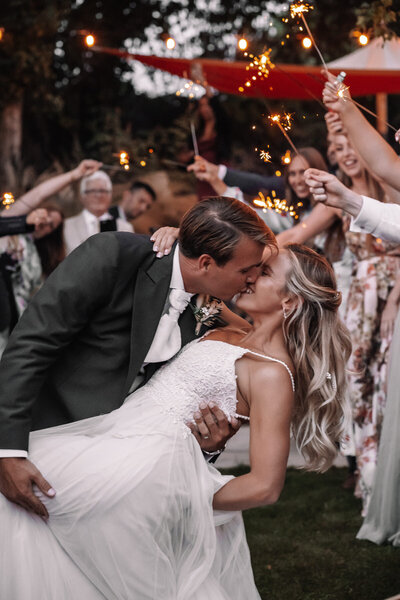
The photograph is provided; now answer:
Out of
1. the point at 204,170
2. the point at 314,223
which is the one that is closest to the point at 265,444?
the point at 314,223

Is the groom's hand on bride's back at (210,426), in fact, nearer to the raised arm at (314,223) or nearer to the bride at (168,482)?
the bride at (168,482)

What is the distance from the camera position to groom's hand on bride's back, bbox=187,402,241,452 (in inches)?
102

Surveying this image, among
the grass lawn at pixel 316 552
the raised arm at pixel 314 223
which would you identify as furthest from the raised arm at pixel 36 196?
the grass lawn at pixel 316 552

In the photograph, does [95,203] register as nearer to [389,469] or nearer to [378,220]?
[389,469]

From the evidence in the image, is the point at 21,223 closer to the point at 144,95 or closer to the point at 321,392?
the point at 321,392

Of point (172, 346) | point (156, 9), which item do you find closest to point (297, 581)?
point (172, 346)

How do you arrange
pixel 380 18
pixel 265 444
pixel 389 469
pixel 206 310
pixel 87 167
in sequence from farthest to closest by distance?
pixel 87 167
pixel 380 18
pixel 389 469
pixel 206 310
pixel 265 444

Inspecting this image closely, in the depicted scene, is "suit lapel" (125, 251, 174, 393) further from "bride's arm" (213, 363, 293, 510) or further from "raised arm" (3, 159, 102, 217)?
"raised arm" (3, 159, 102, 217)

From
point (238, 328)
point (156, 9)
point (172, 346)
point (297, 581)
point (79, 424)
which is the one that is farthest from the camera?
point (156, 9)

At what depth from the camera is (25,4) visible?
305 inches

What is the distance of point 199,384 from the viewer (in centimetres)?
265

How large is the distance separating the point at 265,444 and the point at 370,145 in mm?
1646

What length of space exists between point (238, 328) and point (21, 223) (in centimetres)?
285

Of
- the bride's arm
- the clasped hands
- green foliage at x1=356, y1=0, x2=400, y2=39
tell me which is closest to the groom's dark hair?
the bride's arm
